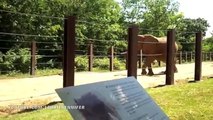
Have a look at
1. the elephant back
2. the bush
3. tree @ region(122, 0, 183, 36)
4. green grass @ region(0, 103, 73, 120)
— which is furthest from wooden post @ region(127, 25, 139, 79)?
tree @ region(122, 0, 183, 36)

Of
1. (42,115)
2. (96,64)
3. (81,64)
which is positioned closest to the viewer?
(42,115)

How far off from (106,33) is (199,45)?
1925 centimetres

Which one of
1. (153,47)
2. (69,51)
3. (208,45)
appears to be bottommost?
(69,51)

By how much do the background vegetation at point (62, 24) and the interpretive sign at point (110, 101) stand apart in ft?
11.1

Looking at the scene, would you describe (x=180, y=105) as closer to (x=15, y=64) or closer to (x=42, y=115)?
(x=42, y=115)

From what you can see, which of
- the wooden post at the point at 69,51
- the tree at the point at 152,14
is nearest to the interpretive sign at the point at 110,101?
the wooden post at the point at 69,51

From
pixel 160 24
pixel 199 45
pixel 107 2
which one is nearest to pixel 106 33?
pixel 107 2

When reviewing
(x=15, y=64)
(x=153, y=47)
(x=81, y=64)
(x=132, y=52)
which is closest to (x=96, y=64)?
(x=81, y=64)

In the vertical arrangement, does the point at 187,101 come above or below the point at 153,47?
below

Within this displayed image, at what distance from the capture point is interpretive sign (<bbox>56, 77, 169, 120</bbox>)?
340cm

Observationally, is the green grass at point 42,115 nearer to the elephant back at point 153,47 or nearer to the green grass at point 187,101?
the green grass at point 187,101

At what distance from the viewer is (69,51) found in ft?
23.6

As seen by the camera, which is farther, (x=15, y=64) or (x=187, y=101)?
(x=15, y=64)

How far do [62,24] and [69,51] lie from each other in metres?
19.6
